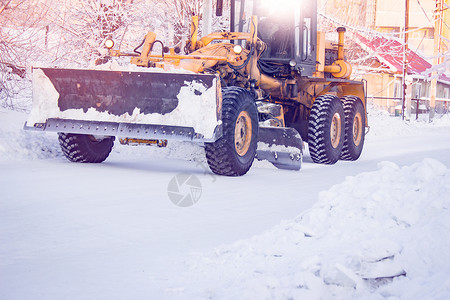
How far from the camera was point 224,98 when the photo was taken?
8.92m

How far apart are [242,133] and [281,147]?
0.93 m

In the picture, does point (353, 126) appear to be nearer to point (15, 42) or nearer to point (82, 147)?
point (82, 147)

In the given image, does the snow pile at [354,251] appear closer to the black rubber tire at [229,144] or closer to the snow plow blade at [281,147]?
the black rubber tire at [229,144]

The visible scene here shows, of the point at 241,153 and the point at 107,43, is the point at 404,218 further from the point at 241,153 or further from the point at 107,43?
the point at 107,43

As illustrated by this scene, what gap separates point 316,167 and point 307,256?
6.69 meters

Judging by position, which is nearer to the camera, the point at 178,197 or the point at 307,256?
the point at 307,256

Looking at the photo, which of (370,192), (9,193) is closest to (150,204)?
(9,193)

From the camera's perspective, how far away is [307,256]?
4281 mm

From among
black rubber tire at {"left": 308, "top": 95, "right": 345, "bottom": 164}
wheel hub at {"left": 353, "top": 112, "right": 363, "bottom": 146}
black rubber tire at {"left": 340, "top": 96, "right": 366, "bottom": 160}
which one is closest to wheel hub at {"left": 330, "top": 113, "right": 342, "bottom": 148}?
black rubber tire at {"left": 308, "top": 95, "right": 345, "bottom": 164}

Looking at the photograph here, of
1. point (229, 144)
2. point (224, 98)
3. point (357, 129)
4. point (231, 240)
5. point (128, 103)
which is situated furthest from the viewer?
point (357, 129)

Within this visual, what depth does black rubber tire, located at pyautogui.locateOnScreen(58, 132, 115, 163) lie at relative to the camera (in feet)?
32.3

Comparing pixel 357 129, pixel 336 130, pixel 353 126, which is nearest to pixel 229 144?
pixel 336 130

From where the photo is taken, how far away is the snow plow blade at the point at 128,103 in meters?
8.56

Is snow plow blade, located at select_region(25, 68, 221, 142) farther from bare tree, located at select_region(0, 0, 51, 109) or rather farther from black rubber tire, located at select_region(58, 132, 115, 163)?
bare tree, located at select_region(0, 0, 51, 109)
